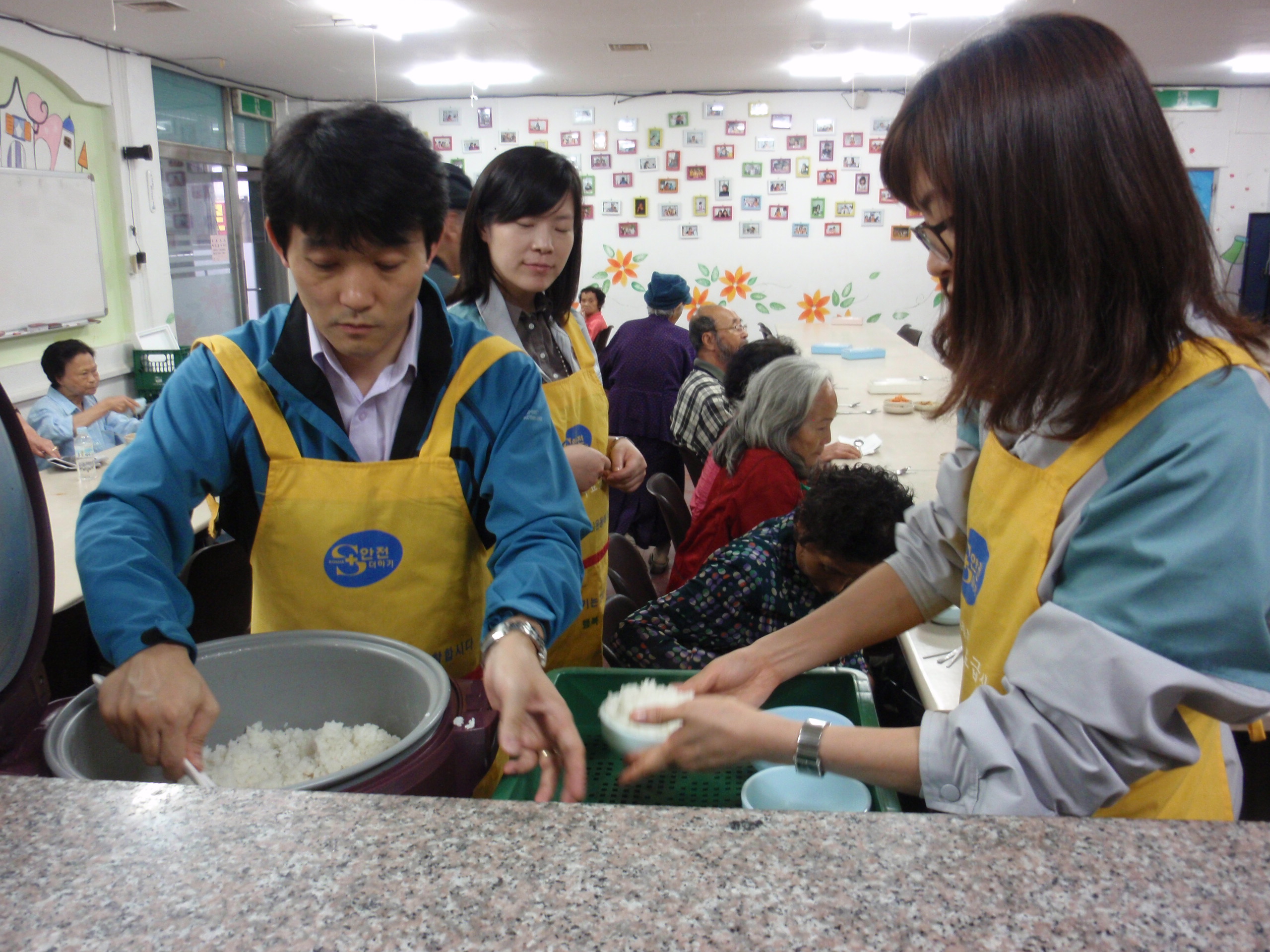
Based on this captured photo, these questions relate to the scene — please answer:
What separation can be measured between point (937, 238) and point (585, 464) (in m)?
1.24

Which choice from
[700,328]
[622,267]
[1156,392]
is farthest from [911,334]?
[1156,392]

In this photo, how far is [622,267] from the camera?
9.87 m

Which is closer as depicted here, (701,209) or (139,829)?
(139,829)

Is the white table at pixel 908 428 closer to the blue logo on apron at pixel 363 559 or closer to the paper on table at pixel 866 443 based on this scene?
the paper on table at pixel 866 443

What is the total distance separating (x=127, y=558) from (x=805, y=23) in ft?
20.9

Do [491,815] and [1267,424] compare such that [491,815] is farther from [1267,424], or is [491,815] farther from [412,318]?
[412,318]

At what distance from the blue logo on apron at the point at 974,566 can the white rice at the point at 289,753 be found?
745mm

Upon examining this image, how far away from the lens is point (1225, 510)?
2.49 feet

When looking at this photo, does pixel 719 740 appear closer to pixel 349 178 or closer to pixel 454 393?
pixel 454 393

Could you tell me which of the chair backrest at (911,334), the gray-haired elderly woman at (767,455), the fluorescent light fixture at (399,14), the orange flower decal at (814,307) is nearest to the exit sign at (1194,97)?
the chair backrest at (911,334)

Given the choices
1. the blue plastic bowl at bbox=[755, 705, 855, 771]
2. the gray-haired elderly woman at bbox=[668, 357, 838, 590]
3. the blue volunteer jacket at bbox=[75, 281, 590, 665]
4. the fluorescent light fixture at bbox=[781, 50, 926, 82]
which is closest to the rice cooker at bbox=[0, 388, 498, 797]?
the blue volunteer jacket at bbox=[75, 281, 590, 665]

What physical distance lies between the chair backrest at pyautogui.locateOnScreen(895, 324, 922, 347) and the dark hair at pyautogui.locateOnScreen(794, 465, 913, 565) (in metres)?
6.64

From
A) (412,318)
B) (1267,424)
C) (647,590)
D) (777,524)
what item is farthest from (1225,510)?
(647,590)

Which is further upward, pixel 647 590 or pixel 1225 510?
pixel 1225 510
